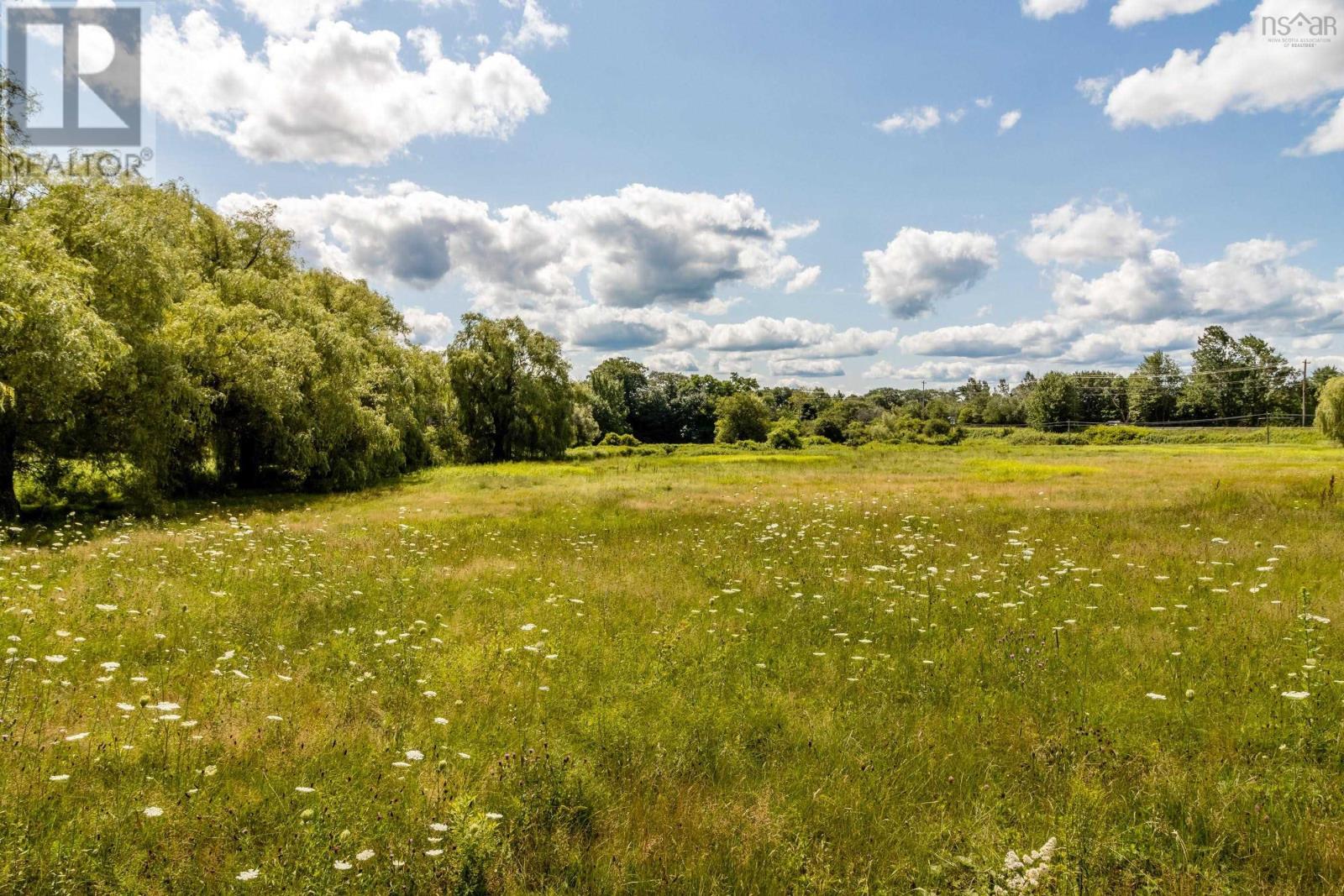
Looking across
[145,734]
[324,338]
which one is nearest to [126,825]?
[145,734]

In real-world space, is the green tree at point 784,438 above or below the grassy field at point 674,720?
above

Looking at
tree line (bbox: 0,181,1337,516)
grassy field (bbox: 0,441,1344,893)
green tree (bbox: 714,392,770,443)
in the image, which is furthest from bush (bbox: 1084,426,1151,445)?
grassy field (bbox: 0,441,1344,893)

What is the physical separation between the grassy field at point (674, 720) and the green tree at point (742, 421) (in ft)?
309

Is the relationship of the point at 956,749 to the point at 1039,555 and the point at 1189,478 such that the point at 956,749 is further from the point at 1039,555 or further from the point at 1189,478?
the point at 1189,478

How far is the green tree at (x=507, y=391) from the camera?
4797 cm

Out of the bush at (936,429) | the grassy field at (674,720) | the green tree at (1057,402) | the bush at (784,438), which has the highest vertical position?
the green tree at (1057,402)

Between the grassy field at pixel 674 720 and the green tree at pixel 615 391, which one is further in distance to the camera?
the green tree at pixel 615 391

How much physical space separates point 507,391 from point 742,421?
206ft

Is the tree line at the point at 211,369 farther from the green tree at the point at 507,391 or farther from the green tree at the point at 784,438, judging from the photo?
the green tree at the point at 784,438

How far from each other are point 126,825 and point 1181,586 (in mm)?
12579

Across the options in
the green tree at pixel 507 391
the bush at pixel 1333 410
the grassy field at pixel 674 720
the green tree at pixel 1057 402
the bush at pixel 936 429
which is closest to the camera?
the grassy field at pixel 674 720

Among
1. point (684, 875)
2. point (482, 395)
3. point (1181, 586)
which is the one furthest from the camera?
point (482, 395)

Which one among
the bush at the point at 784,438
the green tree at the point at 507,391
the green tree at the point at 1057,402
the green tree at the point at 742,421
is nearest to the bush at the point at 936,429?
the bush at the point at 784,438

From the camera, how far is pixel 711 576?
10.9 meters
